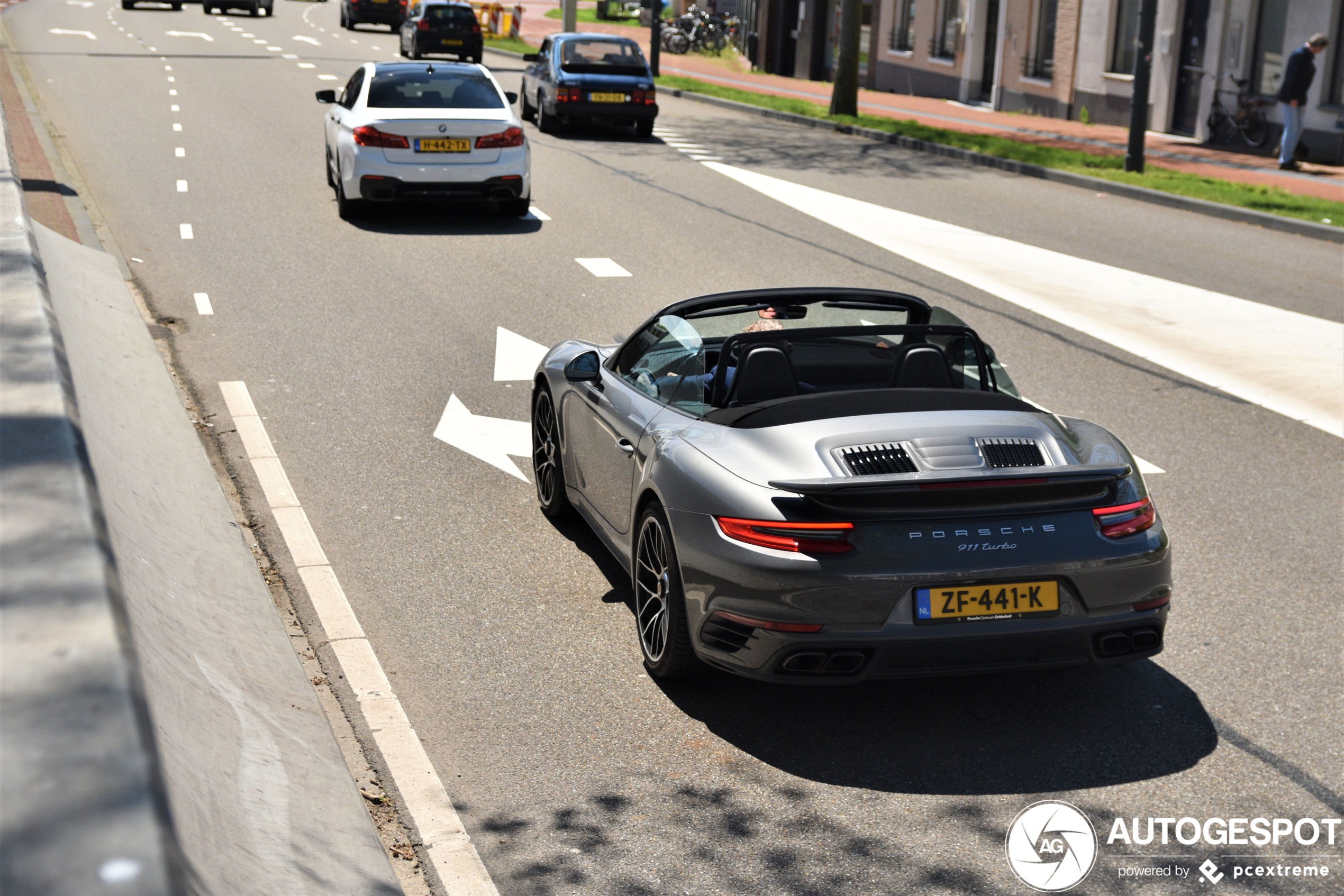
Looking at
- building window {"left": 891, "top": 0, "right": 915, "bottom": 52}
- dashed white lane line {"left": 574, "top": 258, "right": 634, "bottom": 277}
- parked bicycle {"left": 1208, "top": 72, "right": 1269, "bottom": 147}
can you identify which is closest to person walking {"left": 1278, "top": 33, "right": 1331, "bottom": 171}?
parked bicycle {"left": 1208, "top": 72, "right": 1269, "bottom": 147}

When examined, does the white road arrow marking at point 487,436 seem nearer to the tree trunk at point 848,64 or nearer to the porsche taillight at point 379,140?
the porsche taillight at point 379,140

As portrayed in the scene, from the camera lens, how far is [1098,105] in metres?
30.0

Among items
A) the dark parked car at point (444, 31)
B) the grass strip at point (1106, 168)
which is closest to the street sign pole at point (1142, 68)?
the grass strip at point (1106, 168)

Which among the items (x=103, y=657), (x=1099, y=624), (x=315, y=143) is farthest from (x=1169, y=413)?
(x=315, y=143)

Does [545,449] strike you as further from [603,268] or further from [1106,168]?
[1106,168]

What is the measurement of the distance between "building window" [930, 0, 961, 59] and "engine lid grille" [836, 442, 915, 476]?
3351 cm

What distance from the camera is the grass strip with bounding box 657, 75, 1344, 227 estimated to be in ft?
60.0

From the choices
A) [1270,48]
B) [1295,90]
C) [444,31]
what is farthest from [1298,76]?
[444,31]

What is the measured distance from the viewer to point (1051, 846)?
4.32 m

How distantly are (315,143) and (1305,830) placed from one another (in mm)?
19182

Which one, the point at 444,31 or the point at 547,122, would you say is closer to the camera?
the point at 547,122

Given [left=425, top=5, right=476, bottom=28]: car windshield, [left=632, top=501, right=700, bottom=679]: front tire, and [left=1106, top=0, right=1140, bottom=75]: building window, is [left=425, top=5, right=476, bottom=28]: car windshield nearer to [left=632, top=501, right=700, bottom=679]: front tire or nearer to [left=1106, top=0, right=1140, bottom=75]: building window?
[left=1106, top=0, right=1140, bottom=75]: building window

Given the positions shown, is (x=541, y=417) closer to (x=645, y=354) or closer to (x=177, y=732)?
(x=645, y=354)

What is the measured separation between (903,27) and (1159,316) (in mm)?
29609
